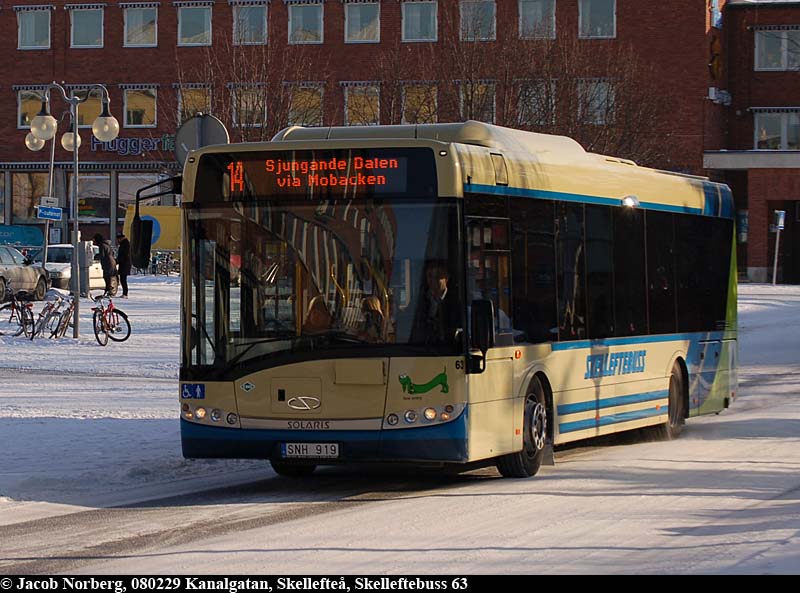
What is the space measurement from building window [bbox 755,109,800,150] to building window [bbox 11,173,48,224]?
32.1m

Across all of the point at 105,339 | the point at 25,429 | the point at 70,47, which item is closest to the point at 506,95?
the point at 105,339

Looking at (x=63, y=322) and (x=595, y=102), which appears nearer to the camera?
(x=63, y=322)

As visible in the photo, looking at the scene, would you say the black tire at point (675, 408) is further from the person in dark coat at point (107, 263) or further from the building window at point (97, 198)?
the building window at point (97, 198)

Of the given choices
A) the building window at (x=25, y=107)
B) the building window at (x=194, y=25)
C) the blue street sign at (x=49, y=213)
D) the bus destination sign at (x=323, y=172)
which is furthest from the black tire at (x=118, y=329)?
the building window at (x=25, y=107)

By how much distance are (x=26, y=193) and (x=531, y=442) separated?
64.0 metres

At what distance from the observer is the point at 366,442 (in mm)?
12484

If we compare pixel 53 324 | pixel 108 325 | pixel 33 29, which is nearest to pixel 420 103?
pixel 53 324

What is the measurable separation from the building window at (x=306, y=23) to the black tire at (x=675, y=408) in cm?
5516

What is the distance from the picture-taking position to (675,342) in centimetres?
1750

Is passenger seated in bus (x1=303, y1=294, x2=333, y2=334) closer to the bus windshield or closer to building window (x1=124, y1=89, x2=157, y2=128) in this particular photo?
the bus windshield

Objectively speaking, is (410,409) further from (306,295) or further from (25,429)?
(25,429)

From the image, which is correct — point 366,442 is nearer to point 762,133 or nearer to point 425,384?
point 425,384

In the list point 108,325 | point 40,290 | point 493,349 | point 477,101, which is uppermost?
point 477,101

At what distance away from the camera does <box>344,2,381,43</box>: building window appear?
71.3m
